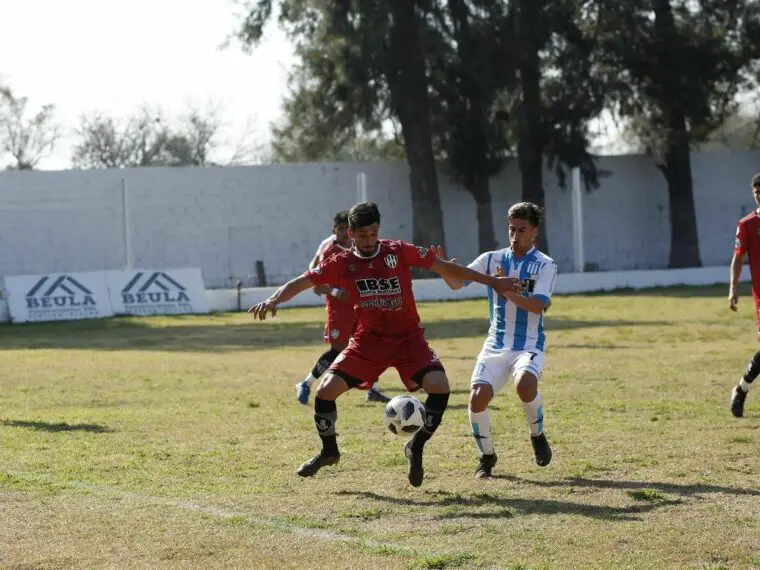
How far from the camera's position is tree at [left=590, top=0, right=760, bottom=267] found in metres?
43.5

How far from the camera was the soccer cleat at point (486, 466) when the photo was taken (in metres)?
9.04

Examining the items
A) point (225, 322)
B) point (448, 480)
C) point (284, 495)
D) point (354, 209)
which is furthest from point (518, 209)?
point (225, 322)

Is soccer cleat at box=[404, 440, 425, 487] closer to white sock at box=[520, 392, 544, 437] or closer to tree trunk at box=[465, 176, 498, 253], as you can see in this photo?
white sock at box=[520, 392, 544, 437]

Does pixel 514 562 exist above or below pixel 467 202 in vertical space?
below

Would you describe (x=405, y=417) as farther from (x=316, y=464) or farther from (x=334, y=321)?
(x=334, y=321)

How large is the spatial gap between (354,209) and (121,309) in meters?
23.7

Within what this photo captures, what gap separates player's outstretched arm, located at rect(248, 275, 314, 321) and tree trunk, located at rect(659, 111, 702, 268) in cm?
3824

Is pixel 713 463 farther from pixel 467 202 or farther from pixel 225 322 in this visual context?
pixel 467 202

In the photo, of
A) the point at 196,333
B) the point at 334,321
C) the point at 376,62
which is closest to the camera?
the point at 334,321

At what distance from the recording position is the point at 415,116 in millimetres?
42656

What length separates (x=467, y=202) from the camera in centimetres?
4609

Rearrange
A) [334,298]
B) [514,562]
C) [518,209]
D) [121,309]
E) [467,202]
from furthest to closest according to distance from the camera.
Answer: [467,202], [121,309], [334,298], [518,209], [514,562]

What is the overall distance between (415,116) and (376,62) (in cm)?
225

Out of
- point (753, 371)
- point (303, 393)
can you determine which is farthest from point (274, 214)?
point (753, 371)
